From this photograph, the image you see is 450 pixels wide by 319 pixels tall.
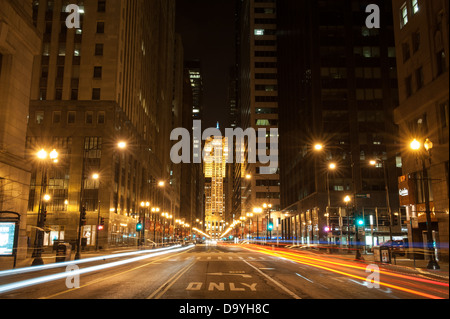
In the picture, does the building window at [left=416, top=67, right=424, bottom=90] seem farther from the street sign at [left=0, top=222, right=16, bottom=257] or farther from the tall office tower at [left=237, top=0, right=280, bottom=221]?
the tall office tower at [left=237, top=0, right=280, bottom=221]

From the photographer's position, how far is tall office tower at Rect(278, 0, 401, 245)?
223ft

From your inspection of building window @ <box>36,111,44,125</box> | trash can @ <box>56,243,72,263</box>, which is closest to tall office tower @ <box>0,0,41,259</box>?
trash can @ <box>56,243,72,263</box>

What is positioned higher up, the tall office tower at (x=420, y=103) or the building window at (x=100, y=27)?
the building window at (x=100, y=27)

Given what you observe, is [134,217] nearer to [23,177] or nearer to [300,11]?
[23,177]

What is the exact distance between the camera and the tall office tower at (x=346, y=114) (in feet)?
223

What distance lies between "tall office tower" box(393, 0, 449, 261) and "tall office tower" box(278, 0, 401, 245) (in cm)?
2642

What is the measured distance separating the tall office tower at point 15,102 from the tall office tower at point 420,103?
101 feet

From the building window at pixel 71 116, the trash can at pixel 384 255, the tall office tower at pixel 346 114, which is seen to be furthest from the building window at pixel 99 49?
the trash can at pixel 384 255

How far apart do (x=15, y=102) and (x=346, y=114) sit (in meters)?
53.0

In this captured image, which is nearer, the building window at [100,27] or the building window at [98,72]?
the building window at [98,72]

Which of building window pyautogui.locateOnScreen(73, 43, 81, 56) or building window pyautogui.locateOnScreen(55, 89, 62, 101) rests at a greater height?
building window pyautogui.locateOnScreen(73, 43, 81, 56)

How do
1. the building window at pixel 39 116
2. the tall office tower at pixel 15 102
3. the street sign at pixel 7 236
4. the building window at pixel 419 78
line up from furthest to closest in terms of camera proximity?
the building window at pixel 39 116
the building window at pixel 419 78
the tall office tower at pixel 15 102
the street sign at pixel 7 236

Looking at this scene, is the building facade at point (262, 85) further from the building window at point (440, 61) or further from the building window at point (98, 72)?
the building window at point (440, 61)
